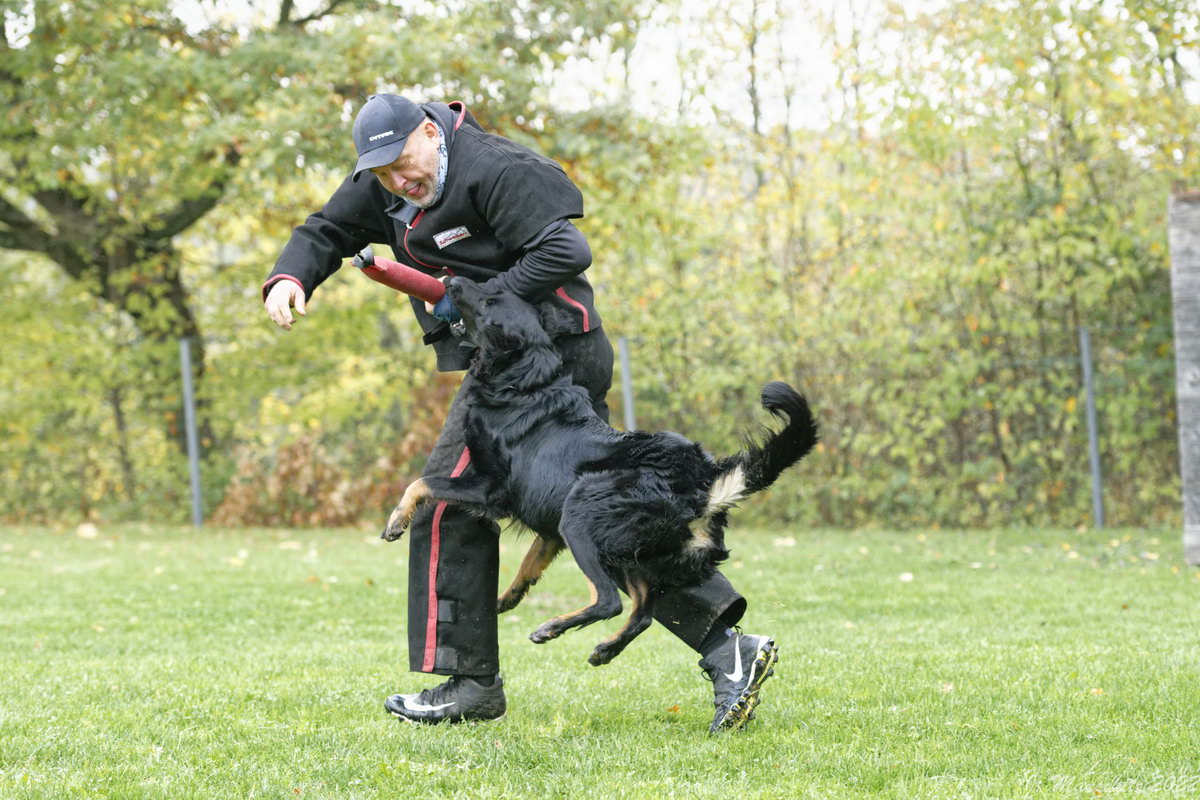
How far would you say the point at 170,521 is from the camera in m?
11.7

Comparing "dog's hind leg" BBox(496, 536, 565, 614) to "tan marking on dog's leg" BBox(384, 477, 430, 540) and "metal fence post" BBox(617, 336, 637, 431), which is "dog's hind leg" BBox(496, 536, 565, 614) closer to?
"tan marking on dog's leg" BBox(384, 477, 430, 540)

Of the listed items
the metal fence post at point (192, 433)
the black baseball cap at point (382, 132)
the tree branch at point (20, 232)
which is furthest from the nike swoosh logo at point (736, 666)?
the tree branch at point (20, 232)

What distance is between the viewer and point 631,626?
10.3 feet

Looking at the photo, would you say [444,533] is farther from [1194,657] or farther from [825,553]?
[825,553]

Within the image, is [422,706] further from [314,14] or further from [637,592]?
[314,14]

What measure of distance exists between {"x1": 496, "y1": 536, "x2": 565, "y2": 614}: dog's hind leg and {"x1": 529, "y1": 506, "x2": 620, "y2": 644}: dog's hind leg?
0.34 metres

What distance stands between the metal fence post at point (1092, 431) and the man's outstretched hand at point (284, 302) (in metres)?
7.34

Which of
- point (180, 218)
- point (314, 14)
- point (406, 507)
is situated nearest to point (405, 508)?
point (406, 507)

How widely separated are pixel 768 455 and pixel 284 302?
137cm

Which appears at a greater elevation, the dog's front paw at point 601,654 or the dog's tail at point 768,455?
the dog's tail at point 768,455

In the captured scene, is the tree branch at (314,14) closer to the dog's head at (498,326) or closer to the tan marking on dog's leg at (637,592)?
the dog's head at (498,326)

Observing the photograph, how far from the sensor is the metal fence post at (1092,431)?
912 centimetres

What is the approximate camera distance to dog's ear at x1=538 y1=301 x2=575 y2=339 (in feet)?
11.0

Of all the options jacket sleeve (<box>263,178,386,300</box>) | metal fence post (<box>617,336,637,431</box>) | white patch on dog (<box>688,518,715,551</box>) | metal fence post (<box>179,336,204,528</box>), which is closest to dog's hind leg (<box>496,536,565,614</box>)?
white patch on dog (<box>688,518,715,551</box>)
